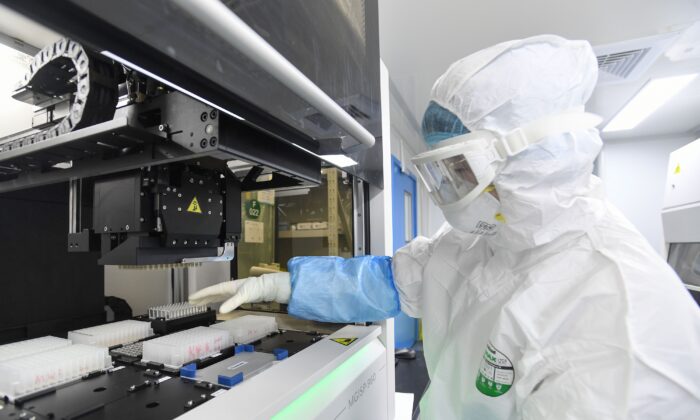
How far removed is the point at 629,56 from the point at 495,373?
7.51 feet

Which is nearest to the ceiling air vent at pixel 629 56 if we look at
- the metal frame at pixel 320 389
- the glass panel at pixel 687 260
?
the glass panel at pixel 687 260

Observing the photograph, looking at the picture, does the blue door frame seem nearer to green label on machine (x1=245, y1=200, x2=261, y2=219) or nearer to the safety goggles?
green label on machine (x1=245, y1=200, x2=261, y2=219)

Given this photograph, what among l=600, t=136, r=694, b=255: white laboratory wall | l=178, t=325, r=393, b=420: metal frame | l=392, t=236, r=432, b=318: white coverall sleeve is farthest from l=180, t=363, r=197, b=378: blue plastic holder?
l=600, t=136, r=694, b=255: white laboratory wall

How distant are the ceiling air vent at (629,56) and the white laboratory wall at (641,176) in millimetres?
1786

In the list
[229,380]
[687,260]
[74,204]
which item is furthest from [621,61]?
[74,204]

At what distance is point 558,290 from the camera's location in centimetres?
70

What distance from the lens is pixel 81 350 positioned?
0.76 meters

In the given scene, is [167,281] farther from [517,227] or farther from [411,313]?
[517,227]

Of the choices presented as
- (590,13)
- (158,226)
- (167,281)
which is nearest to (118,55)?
(158,226)

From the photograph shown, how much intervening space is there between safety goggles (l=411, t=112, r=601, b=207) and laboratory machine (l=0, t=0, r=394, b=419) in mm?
180

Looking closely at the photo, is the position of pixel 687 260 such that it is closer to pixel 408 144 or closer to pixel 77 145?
pixel 408 144

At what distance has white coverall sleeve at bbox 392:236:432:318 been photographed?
39.7 inches

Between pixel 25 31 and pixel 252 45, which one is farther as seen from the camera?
pixel 25 31

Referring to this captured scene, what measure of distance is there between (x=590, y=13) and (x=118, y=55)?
84.5 inches
